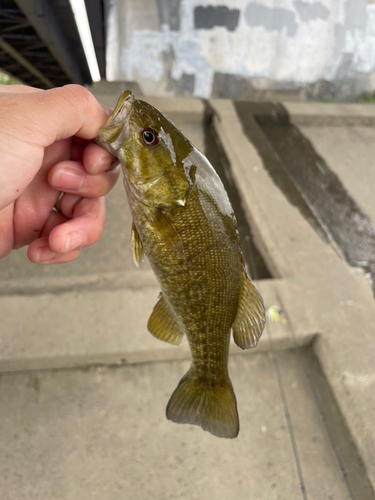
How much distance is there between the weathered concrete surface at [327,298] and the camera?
5.94ft

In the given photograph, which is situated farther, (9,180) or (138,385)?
(138,385)

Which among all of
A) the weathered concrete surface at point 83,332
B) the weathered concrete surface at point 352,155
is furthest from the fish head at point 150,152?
the weathered concrete surface at point 352,155

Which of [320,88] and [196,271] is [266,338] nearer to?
[196,271]

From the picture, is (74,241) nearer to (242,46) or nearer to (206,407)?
(206,407)

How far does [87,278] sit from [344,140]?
15.4 ft

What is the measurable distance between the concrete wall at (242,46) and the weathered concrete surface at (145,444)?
7431 mm

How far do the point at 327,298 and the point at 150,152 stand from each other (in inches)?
76.5

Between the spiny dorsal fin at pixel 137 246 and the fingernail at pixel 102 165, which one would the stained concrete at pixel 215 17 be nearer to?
the fingernail at pixel 102 165

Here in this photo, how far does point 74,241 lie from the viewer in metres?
1.22

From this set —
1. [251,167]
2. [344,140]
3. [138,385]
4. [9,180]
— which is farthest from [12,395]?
[344,140]

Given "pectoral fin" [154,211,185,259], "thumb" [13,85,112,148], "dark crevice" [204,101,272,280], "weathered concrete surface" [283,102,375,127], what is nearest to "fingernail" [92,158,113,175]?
"thumb" [13,85,112,148]

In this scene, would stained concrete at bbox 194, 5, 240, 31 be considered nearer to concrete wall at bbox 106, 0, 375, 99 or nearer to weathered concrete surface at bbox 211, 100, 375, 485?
concrete wall at bbox 106, 0, 375, 99

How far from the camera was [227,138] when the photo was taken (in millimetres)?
4254

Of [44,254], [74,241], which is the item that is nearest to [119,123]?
[74,241]
